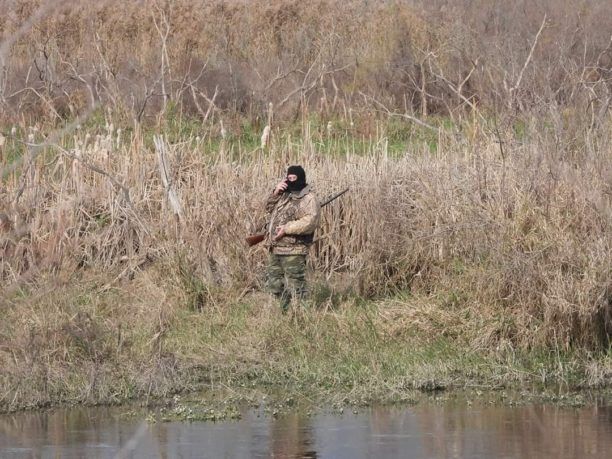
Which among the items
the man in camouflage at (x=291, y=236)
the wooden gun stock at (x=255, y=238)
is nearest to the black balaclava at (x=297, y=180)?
the man in camouflage at (x=291, y=236)

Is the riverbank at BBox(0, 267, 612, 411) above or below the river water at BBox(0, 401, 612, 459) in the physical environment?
above

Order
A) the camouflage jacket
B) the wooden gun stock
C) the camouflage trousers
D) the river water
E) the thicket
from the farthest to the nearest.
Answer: the wooden gun stock < the camouflage trousers < the camouflage jacket < the thicket < the river water

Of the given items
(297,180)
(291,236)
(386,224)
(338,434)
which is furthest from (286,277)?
(338,434)

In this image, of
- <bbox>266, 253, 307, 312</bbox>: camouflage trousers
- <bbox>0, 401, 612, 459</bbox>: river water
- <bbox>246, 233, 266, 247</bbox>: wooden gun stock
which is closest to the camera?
<bbox>0, 401, 612, 459</bbox>: river water

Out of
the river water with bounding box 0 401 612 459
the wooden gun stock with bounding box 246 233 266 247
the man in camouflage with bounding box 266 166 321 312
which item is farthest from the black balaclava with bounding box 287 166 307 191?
the river water with bounding box 0 401 612 459

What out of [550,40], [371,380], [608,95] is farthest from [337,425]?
[550,40]

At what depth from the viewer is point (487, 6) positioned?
2408 centimetres

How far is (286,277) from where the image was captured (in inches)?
455

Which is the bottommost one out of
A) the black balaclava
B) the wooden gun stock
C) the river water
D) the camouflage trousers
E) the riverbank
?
the river water

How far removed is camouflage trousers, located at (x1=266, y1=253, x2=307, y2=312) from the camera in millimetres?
11539

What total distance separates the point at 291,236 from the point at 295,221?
0.48 feet

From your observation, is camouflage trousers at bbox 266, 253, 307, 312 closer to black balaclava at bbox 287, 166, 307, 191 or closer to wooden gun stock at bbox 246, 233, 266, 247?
wooden gun stock at bbox 246, 233, 266, 247

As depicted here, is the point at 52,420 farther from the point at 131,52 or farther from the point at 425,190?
the point at 131,52

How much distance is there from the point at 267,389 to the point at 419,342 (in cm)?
166
